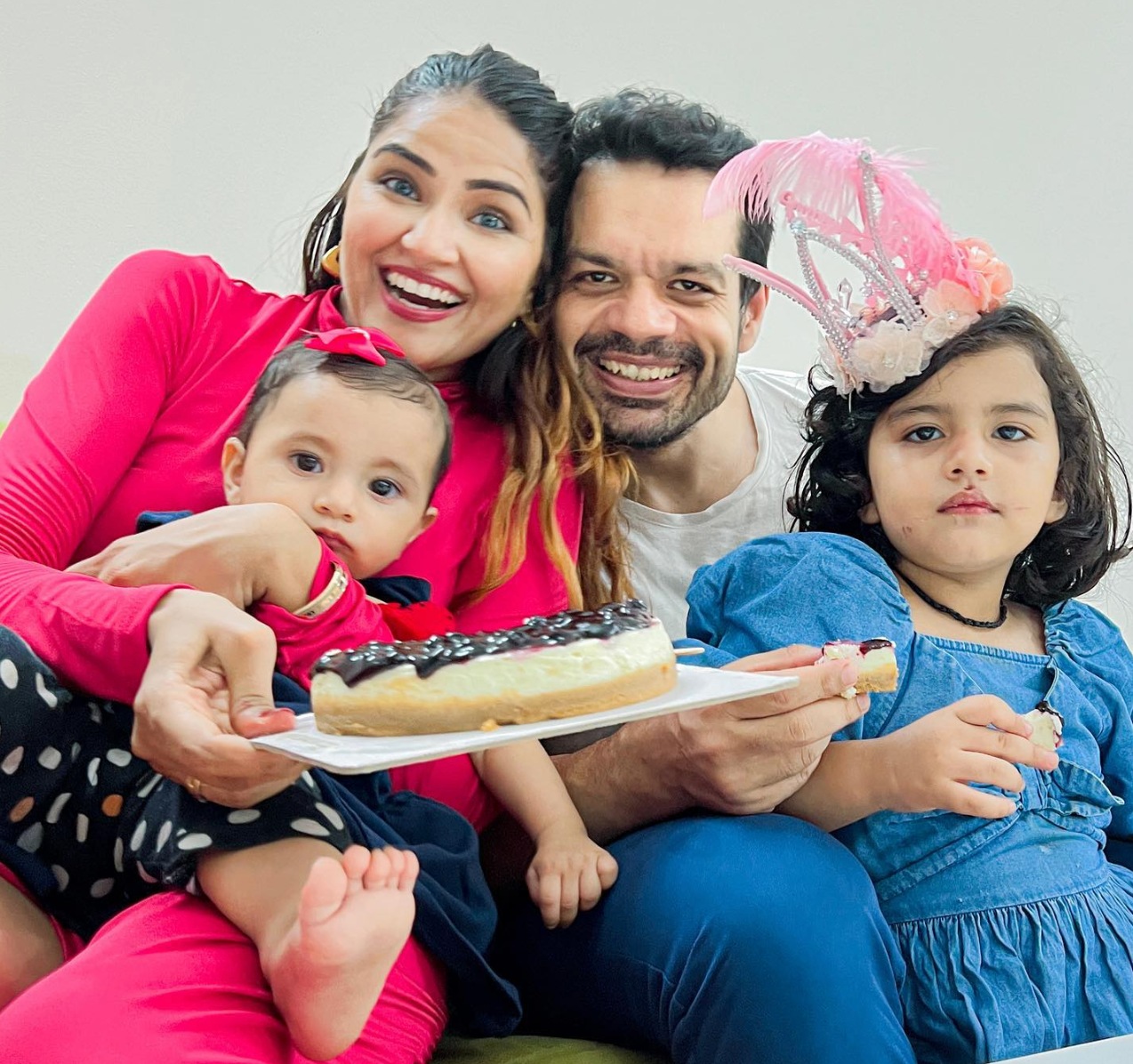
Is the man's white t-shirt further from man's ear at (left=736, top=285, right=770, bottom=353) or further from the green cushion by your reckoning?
the green cushion

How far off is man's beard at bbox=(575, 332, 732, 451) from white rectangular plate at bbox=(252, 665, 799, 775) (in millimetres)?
769

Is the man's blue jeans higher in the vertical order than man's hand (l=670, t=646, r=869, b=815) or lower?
lower

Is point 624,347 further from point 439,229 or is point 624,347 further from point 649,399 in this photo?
point 439,229

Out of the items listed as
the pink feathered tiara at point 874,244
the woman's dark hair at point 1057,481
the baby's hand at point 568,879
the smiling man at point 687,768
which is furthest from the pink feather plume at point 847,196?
the baby's hand at point 568,879

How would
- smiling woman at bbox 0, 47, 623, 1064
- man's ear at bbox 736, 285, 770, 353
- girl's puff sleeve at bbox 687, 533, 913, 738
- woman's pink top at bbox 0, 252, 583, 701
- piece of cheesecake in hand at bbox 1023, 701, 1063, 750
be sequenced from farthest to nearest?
man's ear at bbox 736, 285, 770, 353
girl's puff sleeve at bbox 687, 533, 913, 738
piece of cheesecake in hand at bbox 1023, 701, 1063, 750
woman's pink top at bbox 0, 252, 583, 701
smiling woman at bbox 0, 47, 623, 1064

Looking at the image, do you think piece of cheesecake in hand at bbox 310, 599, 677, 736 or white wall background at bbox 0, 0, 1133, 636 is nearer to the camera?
piece of cheesecake in hand at bbox 310, 599, 677, 736

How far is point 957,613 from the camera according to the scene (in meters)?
1.66

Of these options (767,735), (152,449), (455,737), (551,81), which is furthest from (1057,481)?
(551,81)

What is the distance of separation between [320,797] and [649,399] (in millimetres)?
883

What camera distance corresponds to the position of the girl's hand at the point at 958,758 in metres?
1.34

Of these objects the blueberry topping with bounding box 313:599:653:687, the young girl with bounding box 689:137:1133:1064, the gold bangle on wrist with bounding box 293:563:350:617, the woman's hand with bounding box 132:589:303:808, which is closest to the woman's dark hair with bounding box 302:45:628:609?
the young girl with bounding box 689:137:1133:1064

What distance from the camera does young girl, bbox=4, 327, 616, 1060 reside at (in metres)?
1.03

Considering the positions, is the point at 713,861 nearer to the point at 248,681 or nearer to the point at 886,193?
the point at 248,681

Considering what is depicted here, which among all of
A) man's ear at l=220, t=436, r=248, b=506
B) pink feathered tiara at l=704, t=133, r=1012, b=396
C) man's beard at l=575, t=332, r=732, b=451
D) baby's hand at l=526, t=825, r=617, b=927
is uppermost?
pink feathered tiara at l=704, t=133, r=1012, b=396
